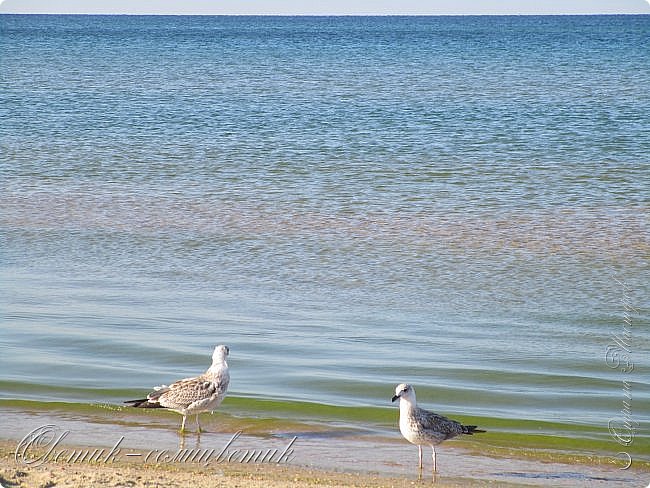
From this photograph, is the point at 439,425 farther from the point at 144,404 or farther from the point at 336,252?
the point at 336,252

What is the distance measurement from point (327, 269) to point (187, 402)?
16.7 ft

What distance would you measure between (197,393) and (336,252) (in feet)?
19.4

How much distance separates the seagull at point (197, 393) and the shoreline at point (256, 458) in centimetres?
25

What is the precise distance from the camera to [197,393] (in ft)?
25.5

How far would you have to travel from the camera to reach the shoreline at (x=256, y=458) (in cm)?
680

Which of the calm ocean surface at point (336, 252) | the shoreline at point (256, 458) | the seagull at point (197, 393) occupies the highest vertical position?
the seagull at point (197, 393)

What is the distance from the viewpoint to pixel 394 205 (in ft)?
54.6

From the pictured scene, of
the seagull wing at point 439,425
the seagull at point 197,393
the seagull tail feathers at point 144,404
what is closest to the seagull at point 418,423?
the seagull wing at point 439,425

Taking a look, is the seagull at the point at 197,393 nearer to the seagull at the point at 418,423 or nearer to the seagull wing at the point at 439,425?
the seagull at the point at 418,423

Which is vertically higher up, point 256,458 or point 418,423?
point 418,423

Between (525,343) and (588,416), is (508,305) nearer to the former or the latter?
(525,343)

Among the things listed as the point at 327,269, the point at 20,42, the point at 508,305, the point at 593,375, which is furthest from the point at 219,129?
the point at 20,42

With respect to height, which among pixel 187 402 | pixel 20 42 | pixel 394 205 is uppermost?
pixel 187 402

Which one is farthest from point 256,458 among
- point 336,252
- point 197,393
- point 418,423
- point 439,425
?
point 336,252
